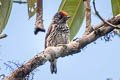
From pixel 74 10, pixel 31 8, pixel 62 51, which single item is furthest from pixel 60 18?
pixel 62 51

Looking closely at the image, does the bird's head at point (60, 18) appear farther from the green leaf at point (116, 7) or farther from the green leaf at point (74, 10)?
the green leaf at point (116, 7)

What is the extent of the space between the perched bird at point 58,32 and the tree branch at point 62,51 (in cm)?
167

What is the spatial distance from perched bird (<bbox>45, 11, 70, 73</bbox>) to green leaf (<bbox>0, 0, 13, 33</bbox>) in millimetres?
1435

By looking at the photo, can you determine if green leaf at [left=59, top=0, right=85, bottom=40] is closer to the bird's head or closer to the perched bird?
the perched bird

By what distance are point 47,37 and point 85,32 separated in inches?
85.8

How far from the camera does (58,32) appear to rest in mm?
4965

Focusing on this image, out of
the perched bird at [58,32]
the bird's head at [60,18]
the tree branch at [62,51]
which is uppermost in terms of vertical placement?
the tree branch at [62,51]

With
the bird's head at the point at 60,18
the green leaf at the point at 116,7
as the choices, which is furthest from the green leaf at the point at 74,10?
the bird's head at the point at 60,18

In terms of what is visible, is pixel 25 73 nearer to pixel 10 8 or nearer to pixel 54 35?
pixel 10 8

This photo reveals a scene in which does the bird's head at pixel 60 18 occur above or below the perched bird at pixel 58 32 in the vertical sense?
above

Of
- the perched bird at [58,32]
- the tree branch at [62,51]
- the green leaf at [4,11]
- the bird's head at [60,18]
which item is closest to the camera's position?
the tree branch at [62,51]

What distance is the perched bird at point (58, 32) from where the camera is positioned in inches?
190

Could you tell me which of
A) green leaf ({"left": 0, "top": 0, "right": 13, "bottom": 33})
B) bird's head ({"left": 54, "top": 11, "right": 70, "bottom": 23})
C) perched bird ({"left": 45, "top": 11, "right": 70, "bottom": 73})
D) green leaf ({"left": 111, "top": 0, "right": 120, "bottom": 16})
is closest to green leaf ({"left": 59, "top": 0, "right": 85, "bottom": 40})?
green leaf ({"left": 111, "top": 0, "right": 120, "bottom": 16})

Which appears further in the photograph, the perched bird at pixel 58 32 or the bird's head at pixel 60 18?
the bird's head at pixel 60 18
